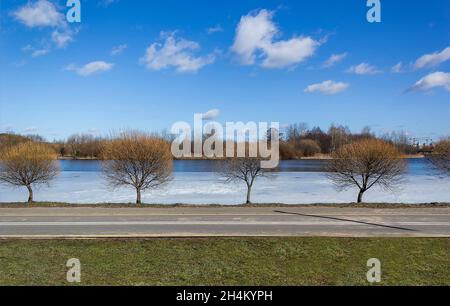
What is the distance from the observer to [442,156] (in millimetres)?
24438

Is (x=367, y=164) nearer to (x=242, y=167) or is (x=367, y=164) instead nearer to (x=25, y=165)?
(x=242, y=167)

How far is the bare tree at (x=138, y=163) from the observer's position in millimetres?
23047

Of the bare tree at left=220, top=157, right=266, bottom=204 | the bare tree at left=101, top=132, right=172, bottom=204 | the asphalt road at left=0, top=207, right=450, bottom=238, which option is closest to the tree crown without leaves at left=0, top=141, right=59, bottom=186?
the bare tree at left=101, top=132, right=172, bottom=204

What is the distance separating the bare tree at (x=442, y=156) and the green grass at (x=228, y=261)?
15359 mm

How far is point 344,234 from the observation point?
12.0 meters

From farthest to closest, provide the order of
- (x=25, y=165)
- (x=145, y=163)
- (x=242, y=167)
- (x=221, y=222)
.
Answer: (x=242, y=167)
(x=145, y=163)
(x=25, y=165)
(x=221, y=222)

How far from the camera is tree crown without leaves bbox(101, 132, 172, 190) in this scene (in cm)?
2305

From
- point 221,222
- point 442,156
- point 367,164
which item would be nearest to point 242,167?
point 367,164

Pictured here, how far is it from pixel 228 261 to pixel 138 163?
49.2 ft

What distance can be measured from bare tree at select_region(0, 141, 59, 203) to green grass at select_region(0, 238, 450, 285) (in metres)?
12.5

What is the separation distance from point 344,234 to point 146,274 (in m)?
6.87

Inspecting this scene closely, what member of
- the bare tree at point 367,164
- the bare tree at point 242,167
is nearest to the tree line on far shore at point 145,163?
the bare tree at point 367,164

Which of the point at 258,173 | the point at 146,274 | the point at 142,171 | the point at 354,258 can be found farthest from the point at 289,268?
the point at 258,173
